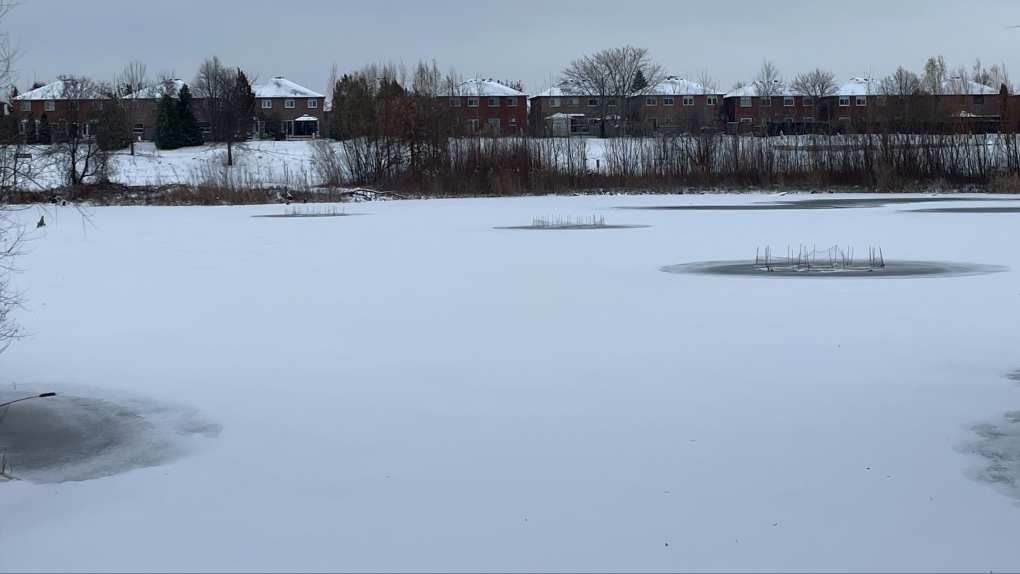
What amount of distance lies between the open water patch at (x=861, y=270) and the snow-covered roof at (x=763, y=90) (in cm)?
6900

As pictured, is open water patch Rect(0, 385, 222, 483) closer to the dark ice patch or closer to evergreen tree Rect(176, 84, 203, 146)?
the dark ice patch

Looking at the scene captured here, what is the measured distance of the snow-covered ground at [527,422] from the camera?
11.5 feet

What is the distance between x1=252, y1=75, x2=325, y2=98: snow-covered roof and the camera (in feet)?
275

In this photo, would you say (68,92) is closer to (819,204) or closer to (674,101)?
(819,204)

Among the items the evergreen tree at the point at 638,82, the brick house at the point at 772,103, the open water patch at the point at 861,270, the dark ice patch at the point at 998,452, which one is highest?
the evergreen tree at the point at 638,82

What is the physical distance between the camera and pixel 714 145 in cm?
3241

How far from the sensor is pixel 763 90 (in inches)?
3120

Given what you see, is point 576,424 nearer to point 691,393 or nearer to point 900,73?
point 691,393

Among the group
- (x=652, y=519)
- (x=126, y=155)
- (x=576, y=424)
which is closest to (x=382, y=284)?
(x=576, y=424)

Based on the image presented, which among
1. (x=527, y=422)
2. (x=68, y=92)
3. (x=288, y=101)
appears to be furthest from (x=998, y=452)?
(x=288, y=101)

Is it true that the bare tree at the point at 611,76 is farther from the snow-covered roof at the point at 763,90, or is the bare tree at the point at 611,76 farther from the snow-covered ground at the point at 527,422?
the snow-covered ground at the point at 527,422

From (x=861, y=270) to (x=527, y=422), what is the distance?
22.9 feet

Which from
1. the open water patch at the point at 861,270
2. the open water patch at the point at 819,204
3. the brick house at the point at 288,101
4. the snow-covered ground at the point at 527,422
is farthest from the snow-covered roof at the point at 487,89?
the snow-covered ground at the point at 527,422

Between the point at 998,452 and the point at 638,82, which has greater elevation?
the point at 638,82
